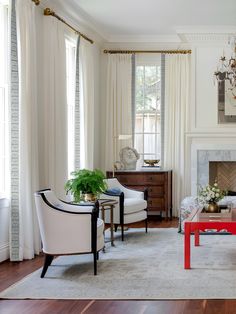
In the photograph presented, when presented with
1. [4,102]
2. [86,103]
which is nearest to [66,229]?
Answer: [4,102]

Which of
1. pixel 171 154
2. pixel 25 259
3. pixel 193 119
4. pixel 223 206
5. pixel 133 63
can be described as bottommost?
pixel 25 259

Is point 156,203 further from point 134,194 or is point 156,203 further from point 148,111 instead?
point 148,111

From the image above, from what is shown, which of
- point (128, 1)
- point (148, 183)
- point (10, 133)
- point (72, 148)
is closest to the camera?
point (10, 133)

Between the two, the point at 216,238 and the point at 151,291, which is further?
the point at 216,238

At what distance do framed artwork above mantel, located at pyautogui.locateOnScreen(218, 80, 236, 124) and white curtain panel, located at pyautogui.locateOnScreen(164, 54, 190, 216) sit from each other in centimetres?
60

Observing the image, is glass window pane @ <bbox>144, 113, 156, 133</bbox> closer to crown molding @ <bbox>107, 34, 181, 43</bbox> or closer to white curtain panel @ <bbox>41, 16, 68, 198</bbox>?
crown molding @ <bbox>107, 34, 181, 43</bbox>

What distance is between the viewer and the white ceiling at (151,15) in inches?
272

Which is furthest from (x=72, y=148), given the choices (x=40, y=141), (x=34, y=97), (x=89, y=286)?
(x=89, y=286)

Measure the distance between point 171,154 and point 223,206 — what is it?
7.77 ft

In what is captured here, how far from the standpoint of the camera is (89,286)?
14.9 feet

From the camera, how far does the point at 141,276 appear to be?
193 inches

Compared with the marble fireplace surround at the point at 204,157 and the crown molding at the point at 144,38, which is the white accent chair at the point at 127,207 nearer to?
the marble fireplace surround at the point at 204,157

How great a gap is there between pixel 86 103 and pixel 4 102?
236cm

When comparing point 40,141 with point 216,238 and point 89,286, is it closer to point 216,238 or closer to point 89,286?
point 89,286
